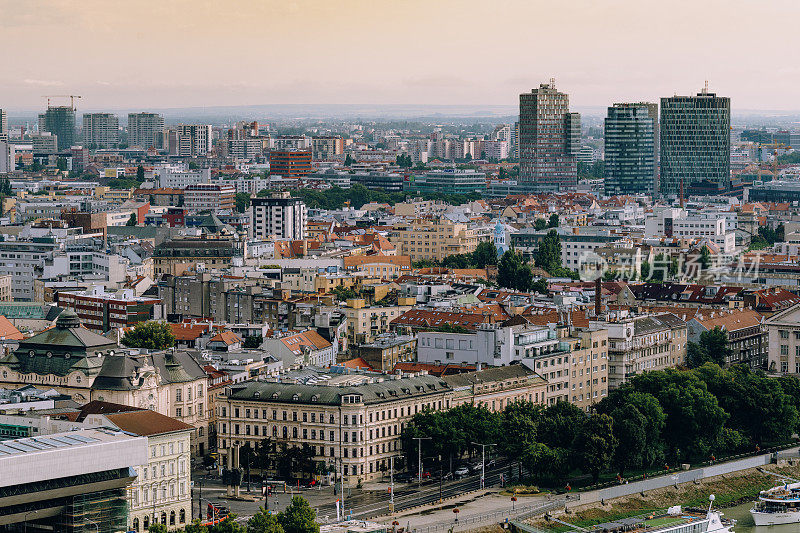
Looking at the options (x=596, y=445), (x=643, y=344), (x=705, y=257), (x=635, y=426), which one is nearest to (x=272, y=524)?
(x=596, y=445)

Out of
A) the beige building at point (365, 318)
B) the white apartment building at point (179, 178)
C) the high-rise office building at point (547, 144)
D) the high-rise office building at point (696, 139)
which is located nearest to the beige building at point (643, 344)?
the beige building at point (365, 318)

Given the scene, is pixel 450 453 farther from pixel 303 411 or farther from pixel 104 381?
pixel 104 381

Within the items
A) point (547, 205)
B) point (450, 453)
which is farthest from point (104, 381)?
point (547, 205)

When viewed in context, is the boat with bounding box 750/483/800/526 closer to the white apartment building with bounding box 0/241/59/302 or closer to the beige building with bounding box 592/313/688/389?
the beige building with bounding box 592/313/688/389

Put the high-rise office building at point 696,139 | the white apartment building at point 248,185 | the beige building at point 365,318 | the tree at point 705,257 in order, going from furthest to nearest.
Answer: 1. the white apartment building at point 248,185
2. the high-rise office building at point 696,139
3. the tree at point 705,257
4. the beige building at point 365,318

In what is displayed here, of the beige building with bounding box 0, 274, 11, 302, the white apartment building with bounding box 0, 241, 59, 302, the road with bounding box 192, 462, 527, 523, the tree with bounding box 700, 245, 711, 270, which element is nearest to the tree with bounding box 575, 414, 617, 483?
the road with bounding box 192, 462, 527, 523

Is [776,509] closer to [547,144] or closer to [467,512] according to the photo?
[467,512]

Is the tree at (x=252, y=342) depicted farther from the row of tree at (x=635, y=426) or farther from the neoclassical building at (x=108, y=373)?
the row of tree at (x=635, y=426)
